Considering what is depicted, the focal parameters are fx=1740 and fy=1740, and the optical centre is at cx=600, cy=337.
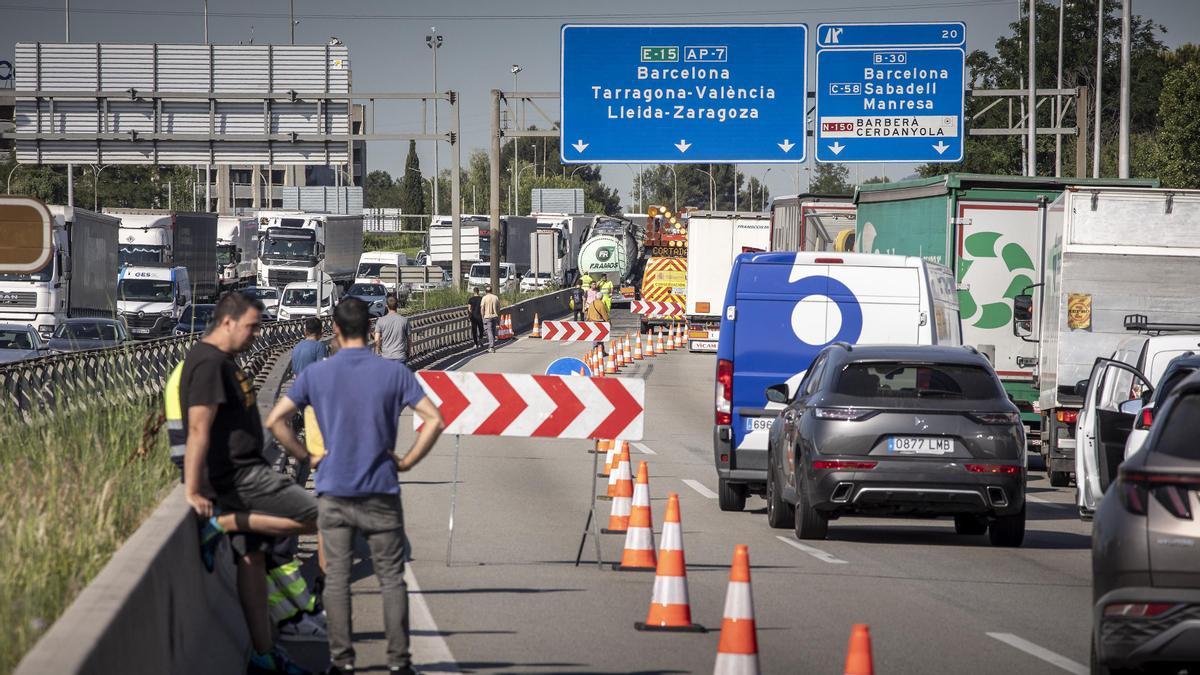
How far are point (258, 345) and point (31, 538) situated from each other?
33725 millimetres

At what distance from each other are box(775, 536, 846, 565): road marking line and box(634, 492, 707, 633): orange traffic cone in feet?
10.9

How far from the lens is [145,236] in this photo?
5659 centimetres

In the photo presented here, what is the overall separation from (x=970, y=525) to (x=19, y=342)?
20716 millimetres

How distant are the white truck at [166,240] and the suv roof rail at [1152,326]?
40.1 meters

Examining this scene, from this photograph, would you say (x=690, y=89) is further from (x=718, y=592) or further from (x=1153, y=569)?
(x=1153, y=569)

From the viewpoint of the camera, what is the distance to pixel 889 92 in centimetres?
3431

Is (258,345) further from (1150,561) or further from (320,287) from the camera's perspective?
(1150,561)

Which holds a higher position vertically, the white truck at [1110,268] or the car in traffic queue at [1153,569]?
the white truck at [1110,268]

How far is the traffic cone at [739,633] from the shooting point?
7480 mm

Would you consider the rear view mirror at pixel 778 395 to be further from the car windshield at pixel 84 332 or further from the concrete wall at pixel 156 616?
the car windshield at pixel 84 332

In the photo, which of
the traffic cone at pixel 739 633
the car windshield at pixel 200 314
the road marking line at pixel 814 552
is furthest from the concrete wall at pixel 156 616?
the car windshield at pixel 200 314

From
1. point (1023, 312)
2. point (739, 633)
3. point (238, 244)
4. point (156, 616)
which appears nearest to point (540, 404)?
point (739, 633)

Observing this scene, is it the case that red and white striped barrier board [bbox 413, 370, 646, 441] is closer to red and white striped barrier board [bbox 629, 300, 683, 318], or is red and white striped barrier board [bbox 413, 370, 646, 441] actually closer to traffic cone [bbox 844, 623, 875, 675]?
traffic cone [bbox 844, 623, 875, 675]

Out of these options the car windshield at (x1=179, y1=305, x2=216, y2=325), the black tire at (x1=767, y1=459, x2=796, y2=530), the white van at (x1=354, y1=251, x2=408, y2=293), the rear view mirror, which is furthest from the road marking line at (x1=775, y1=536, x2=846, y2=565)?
the white van at (x1=354, y1=251, x2=408, y2=293)
